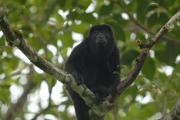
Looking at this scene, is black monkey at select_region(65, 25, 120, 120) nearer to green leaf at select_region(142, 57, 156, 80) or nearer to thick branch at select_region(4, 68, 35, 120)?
green leaf at select_region(142, 57, 156, 80)

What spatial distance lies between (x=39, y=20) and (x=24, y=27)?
2.33ft

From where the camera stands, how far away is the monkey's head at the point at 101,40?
5.92 m

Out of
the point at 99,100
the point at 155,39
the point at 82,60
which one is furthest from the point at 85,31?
the point at 155,39

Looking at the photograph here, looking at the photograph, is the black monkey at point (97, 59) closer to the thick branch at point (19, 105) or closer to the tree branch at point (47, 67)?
the tree branch at point (47, 67)

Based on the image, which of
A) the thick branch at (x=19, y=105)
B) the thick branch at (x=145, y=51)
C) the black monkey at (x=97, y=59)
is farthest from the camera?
the thick branch at (x=19, y=105)

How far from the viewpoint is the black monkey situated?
19.4ft

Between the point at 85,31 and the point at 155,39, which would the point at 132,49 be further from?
the point at 155,39

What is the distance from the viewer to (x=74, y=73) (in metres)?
5.30

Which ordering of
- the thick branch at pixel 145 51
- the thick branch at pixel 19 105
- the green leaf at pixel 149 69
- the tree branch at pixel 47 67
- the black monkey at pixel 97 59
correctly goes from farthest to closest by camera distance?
the thick branch at pixel 19 105, the black monkey at pixel 97 59, the green leaf at pixel 149 69, the thick branch at pixel 145 51, the tree branch at pixel 47 67

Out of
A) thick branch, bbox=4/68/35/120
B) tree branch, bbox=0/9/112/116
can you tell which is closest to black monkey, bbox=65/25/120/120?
tree branch, bbox=0/9/112/116

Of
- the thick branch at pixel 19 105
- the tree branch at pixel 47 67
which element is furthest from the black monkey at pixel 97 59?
the thick branch at pixel 19 105

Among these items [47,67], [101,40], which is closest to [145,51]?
[47,67]

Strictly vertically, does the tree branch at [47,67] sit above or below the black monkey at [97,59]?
below

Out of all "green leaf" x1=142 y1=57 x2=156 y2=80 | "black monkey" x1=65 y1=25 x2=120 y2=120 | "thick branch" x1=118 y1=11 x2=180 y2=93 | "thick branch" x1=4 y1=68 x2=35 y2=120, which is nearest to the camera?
"thick branch" x1=118 y1=11 x2=180 y2=93
